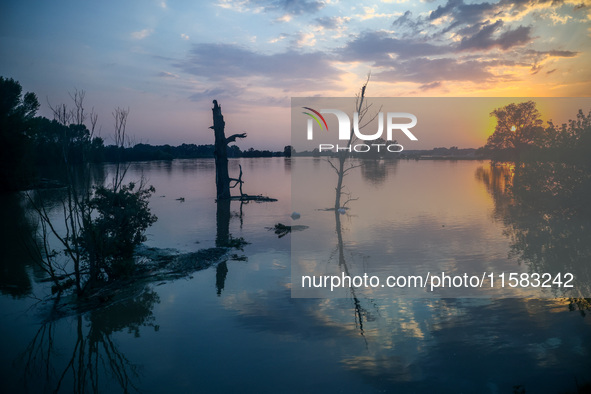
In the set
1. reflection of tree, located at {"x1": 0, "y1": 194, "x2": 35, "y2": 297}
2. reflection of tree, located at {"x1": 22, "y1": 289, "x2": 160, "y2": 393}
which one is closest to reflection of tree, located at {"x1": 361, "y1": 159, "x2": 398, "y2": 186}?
reflection of tree, located at {"x1": 0, "y1": 194, "x2": 35, "y2": 297}

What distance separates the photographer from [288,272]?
1440 cm

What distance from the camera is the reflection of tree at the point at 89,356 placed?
302 inches

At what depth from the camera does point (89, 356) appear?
340 inches

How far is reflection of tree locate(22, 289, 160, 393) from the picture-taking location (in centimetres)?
768

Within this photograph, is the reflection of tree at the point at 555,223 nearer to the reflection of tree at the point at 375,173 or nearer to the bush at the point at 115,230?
the bush at the point at 115,230

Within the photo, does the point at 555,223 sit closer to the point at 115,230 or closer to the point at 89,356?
the point at 115,230

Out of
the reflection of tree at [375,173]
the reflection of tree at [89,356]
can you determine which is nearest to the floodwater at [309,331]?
the reflection of tree at [89,356]

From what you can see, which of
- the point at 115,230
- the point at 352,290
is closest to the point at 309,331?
the point at 352,290

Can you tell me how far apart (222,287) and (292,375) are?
5691 millimetres

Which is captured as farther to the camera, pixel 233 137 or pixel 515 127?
pixel 515 127

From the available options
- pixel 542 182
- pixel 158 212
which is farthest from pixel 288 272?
pixel 158 212

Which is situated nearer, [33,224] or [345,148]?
[33,224]

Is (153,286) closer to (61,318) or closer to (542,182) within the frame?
(61,318)

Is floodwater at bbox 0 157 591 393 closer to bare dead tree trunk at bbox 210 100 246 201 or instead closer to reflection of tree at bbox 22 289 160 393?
reflection of tree at bbox 22 289 160 393
